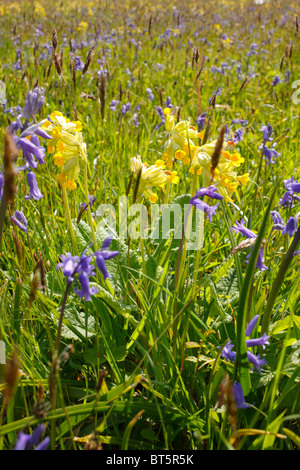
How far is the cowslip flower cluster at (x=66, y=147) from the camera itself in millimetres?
1458

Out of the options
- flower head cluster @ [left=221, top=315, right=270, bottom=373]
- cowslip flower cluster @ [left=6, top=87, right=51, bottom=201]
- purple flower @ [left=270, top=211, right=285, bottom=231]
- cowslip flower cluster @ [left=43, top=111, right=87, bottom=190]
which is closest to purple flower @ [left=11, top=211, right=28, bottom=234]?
cowslip flower cluster @ [left=43, top=111, right=87, bottom=190]

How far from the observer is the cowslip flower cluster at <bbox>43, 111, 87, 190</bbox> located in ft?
4.78

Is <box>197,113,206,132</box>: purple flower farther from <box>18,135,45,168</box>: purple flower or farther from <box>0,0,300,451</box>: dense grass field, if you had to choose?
<box>18,135,45,168</box>: purple flower

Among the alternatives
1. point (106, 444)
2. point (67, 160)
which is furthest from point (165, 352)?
point (67, 160)

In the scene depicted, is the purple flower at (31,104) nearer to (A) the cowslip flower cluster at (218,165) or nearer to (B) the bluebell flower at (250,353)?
(A) the cowslip flower cluster at (218,165)

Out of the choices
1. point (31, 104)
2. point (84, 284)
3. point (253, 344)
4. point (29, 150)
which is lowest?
point (253, 344)

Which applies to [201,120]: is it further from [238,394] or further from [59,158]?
[238,394]

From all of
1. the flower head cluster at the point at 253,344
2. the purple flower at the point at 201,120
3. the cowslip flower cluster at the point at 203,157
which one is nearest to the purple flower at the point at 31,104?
the cowslip flower cluster at the point at 203,157

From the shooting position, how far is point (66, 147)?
4.90 ft

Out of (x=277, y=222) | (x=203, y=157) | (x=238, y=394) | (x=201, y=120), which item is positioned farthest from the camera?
(x=201, y=120)

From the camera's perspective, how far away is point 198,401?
1354 mm

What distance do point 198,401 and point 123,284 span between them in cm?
54

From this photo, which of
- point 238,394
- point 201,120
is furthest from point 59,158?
point 201,120
